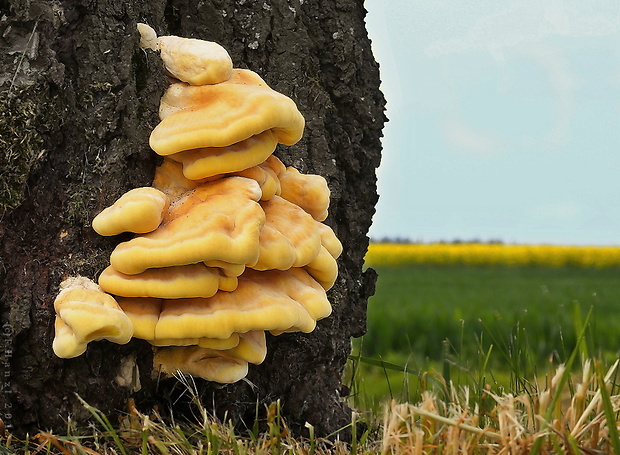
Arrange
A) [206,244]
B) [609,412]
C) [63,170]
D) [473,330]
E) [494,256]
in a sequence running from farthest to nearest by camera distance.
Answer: [494,256] → [473,330] → [63,170] → [206,244] → [609,412]

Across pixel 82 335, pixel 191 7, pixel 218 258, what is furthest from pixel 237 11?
pixel 82 335

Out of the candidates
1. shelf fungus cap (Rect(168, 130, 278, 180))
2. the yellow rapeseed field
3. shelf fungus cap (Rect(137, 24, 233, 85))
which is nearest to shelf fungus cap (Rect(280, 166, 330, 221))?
shelf fungus cap (Rect(168, 130, 278, 180))

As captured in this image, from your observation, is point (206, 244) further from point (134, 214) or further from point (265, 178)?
point (265, 178)

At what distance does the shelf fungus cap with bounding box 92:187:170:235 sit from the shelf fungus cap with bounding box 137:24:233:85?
0.41 metres

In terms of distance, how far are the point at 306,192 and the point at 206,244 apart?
56 cm

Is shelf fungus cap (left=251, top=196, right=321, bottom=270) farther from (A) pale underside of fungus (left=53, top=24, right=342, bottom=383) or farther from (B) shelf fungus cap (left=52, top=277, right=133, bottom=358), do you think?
(B) shelf fungus cap (left=52, top=277, right=133, bottom=358)

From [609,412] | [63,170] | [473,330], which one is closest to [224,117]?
[63,170]

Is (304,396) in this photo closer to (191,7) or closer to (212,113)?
(212,113)

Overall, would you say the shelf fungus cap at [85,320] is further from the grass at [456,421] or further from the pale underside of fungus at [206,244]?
the grass at [456,421]

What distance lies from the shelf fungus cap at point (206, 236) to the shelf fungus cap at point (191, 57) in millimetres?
360

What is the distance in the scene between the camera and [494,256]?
37.9 meters

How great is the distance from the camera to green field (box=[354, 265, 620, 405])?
294 cm

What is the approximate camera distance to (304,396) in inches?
103

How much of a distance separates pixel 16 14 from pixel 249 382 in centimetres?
138
